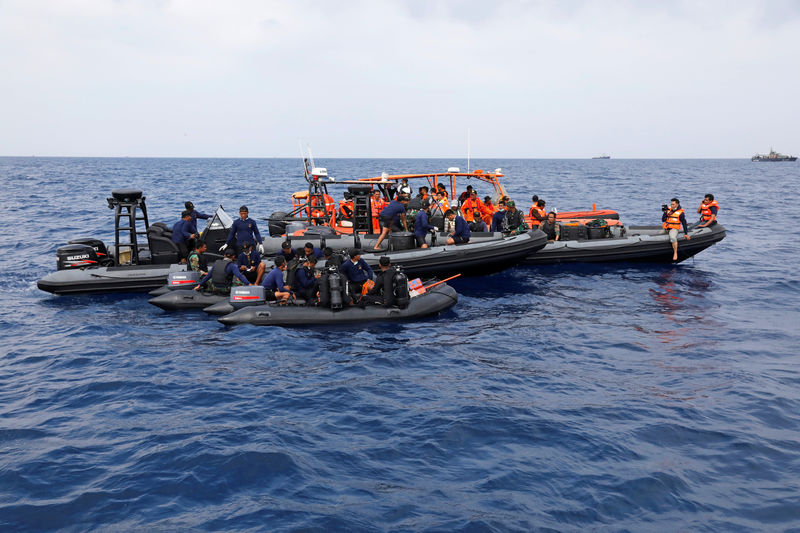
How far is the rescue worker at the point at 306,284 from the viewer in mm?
10859

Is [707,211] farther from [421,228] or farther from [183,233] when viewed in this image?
[183,233]

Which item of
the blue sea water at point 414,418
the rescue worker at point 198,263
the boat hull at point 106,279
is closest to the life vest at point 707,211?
the blue sea water at point 414,418

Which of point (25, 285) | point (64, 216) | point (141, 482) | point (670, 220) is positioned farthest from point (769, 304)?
point (64, 216)

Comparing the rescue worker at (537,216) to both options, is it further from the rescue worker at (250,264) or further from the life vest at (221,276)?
the life vest at (221,276)

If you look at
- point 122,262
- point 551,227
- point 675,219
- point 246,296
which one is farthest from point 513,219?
point 122,262

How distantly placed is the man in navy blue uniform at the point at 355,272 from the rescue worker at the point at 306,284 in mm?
549

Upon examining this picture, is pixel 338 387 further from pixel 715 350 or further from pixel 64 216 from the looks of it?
pixel 64 216

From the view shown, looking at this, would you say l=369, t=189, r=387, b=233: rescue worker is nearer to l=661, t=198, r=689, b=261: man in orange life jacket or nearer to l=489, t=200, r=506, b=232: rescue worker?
l=489, t=200, r=506, b=232: rescue worker

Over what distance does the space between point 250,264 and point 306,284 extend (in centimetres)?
167

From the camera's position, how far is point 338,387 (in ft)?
26.3

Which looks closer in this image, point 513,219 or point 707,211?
point 513,219

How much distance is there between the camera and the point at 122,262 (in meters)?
14.0

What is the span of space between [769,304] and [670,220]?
3.81 metres

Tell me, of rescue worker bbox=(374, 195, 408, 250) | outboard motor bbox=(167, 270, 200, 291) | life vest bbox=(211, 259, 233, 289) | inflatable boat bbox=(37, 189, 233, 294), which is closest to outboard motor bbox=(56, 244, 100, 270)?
inflatable boat bbox=(37, 189, 233, 294)
